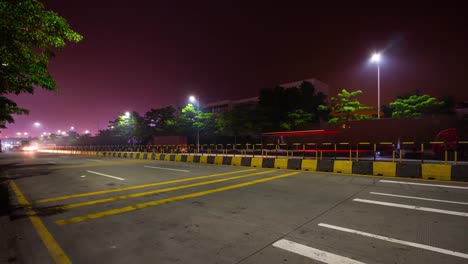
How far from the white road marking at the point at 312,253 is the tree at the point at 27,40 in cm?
720

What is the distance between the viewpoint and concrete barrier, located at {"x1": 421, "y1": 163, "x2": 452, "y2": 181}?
9.34m

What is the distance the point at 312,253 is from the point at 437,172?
918 centimetres

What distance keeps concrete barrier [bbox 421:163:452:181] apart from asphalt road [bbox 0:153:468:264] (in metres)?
1.54

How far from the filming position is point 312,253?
3434 mm

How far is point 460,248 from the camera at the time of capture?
3492mm

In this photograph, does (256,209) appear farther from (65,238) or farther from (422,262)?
(65,238)

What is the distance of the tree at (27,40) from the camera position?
5.54 meters

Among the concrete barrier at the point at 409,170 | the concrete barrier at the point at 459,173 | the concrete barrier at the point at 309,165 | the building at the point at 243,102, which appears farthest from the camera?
the building at the point at 243,102

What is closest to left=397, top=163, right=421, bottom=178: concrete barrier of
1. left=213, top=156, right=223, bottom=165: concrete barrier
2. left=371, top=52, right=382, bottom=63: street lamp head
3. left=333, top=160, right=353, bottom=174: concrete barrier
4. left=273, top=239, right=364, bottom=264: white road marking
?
left=333, top=160, right=353, bottom=174: concrete barrier

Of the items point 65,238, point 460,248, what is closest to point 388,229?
point 460,248

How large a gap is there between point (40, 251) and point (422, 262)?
5.27 metres

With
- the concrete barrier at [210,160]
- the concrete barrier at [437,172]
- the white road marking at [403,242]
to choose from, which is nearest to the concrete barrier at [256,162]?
the concrete barrier at [210,160]

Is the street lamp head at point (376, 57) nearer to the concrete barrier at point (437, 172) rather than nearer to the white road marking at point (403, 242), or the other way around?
the concrete barrier at point (437, 172)

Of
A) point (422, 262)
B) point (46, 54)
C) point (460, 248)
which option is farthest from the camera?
point (46, 54)
